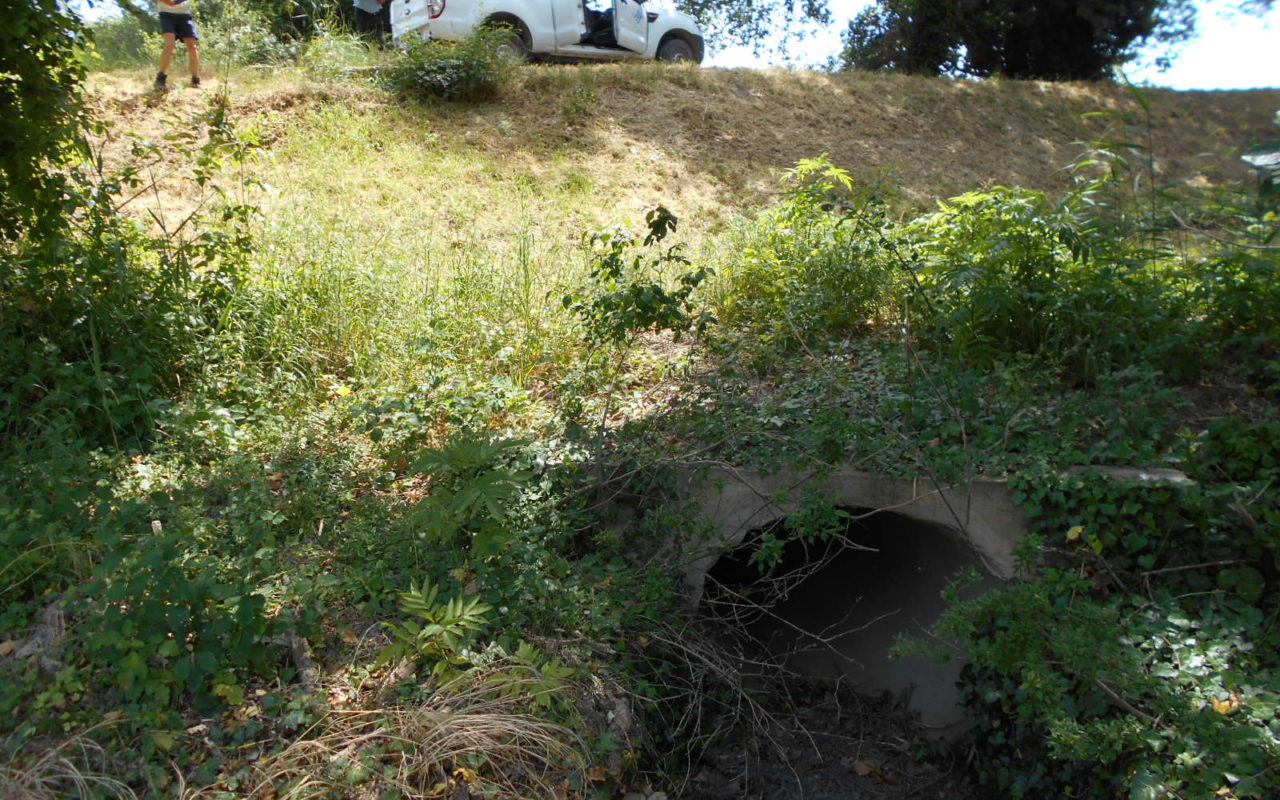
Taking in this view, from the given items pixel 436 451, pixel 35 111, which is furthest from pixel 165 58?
pixel 436 451

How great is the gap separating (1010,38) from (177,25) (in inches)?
493

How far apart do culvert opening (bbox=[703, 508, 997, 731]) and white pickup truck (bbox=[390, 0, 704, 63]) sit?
26.7 feet

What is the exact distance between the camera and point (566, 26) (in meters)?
13.2

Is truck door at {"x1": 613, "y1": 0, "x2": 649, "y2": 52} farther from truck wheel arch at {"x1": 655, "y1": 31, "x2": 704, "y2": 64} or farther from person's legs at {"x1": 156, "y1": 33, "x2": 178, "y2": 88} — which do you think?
person's legs at {"x1": 156, "y1": 33, "x2": 178, "y2": 88}

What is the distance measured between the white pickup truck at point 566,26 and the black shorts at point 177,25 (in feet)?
7.90

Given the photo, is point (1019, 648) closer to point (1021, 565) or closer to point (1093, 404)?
point (1021, 565)

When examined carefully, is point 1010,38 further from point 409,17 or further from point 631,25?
point 409,17

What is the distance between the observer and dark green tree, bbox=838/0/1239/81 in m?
14.9

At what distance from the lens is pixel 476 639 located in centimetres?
414

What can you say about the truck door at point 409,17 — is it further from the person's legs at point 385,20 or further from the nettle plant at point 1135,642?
the nettle plant at point 1135,642

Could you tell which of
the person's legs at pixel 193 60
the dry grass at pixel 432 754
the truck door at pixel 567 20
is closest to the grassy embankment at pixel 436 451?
the dry grass at pixel 432 754

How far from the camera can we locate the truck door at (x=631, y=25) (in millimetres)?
13680

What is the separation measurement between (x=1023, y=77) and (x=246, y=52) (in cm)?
1214

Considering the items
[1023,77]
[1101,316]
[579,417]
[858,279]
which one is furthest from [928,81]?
[579,417]
